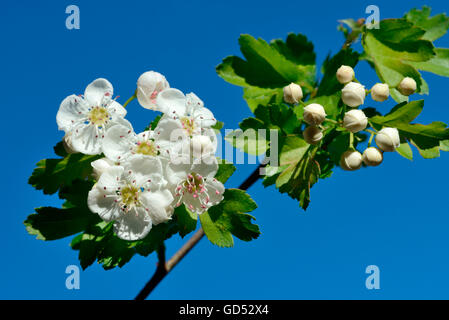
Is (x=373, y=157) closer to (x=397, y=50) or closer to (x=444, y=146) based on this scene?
(x=444, y=146)

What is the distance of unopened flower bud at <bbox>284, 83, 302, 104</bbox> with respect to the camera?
4.83 feet

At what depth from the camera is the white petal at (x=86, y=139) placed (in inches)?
49.1

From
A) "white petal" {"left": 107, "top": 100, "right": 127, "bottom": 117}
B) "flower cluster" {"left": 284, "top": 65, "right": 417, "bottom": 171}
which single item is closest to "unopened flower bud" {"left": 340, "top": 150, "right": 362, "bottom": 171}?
"flower cluster" {"left": 284, "top": 65, "right": 417, "bottom": 171}

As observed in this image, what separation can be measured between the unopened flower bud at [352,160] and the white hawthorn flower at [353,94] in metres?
0.14

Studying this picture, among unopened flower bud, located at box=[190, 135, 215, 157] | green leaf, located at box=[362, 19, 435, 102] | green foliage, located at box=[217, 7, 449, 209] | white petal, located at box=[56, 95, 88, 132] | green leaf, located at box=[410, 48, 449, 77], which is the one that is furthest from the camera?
green leaf, located at box=[410, 48, 449, 77]

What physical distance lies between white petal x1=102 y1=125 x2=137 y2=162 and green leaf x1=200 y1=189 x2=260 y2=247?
32 cm

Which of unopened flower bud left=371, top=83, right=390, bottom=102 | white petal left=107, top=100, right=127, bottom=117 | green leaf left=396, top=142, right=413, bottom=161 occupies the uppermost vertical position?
unopened flower bud left=371, top=83, right=390, bottom=102

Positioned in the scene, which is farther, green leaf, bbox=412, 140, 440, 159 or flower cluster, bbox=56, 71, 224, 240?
green leaf, bbox=412, 140, 440, 159

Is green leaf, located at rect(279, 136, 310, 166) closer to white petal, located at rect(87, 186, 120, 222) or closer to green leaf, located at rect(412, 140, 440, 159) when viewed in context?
green leaf, located at rect(412, 140, 440, 159)

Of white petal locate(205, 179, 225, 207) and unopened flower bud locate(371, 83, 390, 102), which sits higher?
unopened flower bud locate(371, 83, 390, 102)

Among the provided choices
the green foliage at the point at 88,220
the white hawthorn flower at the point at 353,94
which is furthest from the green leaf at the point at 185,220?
the white hawthorn flower at the point at 353,94

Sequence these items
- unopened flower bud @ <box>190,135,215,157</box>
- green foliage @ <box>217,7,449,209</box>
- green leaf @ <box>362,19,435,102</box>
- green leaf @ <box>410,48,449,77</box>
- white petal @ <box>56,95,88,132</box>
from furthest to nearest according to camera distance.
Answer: green leaf @ <box>410,48,449,77</box> → green leaf @ <box>362,19,435,102</box> → green foliage @ <box>217,7,449,209</box> → white petal @ <box>56,95,88,132</box> → unopened flower bud @ <box>190,135,215,157</box>
